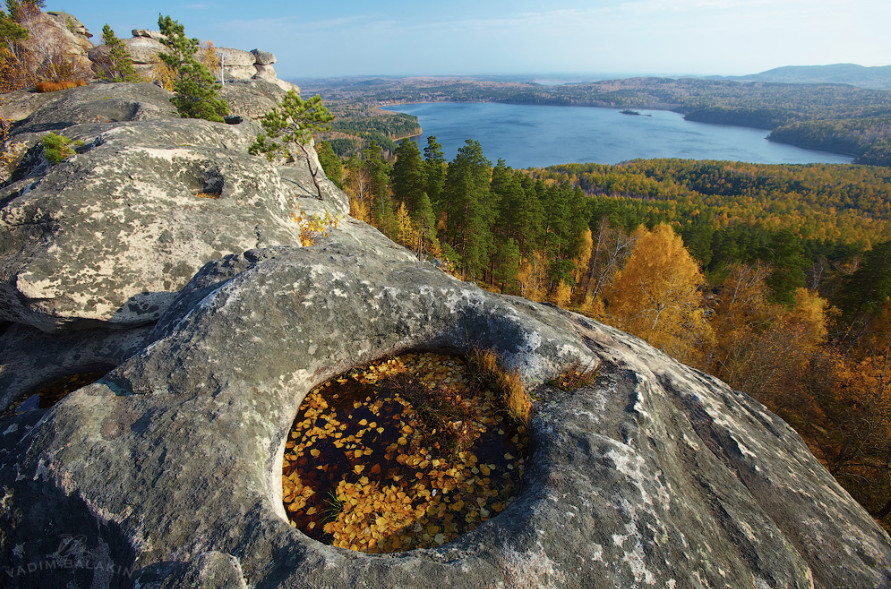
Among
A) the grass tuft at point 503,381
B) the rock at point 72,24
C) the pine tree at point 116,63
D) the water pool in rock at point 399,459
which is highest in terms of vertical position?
the rock at point 72,24

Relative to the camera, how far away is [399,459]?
5.09 meters

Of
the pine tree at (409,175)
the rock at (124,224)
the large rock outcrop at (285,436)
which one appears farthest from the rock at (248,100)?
the large rock outcrop at (285,436)

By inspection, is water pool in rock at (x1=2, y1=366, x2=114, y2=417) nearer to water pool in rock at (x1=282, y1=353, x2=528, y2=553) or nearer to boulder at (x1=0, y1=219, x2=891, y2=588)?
boulder at (x1=0, y1=219, x2=891, y2=588)

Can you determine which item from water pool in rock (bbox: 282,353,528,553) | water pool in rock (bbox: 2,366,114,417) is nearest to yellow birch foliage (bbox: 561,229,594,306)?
water pool in rock (bbox: 282,353,528,553)

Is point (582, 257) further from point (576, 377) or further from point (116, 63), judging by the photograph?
point (116, 63)

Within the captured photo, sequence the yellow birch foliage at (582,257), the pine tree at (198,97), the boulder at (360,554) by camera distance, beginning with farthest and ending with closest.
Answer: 1. the yellow birch foliage at (582,257)
2. the pine tree at (198,97)
3. the boulder at (360,554)

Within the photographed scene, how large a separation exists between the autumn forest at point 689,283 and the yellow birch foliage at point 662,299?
0.45 ft

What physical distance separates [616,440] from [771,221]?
129 m

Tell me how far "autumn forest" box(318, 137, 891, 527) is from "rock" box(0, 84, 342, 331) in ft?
51.6

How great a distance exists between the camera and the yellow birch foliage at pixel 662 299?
2533 centimetres

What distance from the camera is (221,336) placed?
5305 millimetres

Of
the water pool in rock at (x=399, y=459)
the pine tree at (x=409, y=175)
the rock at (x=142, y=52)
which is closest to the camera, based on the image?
the water pool in rock at (x=399, y=459)

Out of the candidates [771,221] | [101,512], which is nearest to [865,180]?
[771,221]

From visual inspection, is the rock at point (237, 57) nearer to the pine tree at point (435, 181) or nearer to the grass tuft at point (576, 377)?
the pine tree at point (435, 181)
